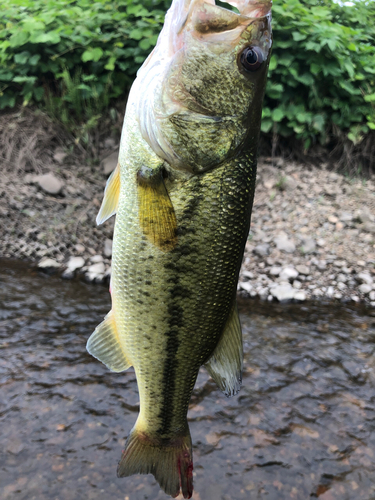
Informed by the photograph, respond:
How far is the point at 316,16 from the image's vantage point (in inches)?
242

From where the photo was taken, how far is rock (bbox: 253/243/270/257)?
5.75 m

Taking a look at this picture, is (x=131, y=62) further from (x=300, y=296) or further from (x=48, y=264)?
(x=300, y=296)

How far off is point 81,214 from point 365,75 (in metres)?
5.12

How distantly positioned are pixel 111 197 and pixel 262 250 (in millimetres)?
4344

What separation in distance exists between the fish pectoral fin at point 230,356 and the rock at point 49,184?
504 cm

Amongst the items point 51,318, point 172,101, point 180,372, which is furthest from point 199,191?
point 51,318

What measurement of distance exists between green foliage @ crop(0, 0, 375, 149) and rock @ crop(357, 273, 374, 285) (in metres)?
2.34

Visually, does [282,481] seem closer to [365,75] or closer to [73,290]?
[73,290]

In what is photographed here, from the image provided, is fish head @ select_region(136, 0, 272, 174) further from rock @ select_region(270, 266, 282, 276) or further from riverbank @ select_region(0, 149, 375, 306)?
rock @ select_region(270, 266, 282, 276)

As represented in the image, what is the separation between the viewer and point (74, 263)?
5332 mm

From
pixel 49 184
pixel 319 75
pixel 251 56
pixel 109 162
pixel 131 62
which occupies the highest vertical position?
pixel 251 56

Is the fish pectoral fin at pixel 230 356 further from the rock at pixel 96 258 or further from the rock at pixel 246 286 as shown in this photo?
the rock at pixel 96 258

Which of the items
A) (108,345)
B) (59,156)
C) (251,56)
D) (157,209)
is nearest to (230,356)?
(108,345)

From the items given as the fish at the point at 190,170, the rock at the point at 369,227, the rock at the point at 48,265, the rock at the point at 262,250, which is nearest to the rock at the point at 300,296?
the rock at the point at 262,250
